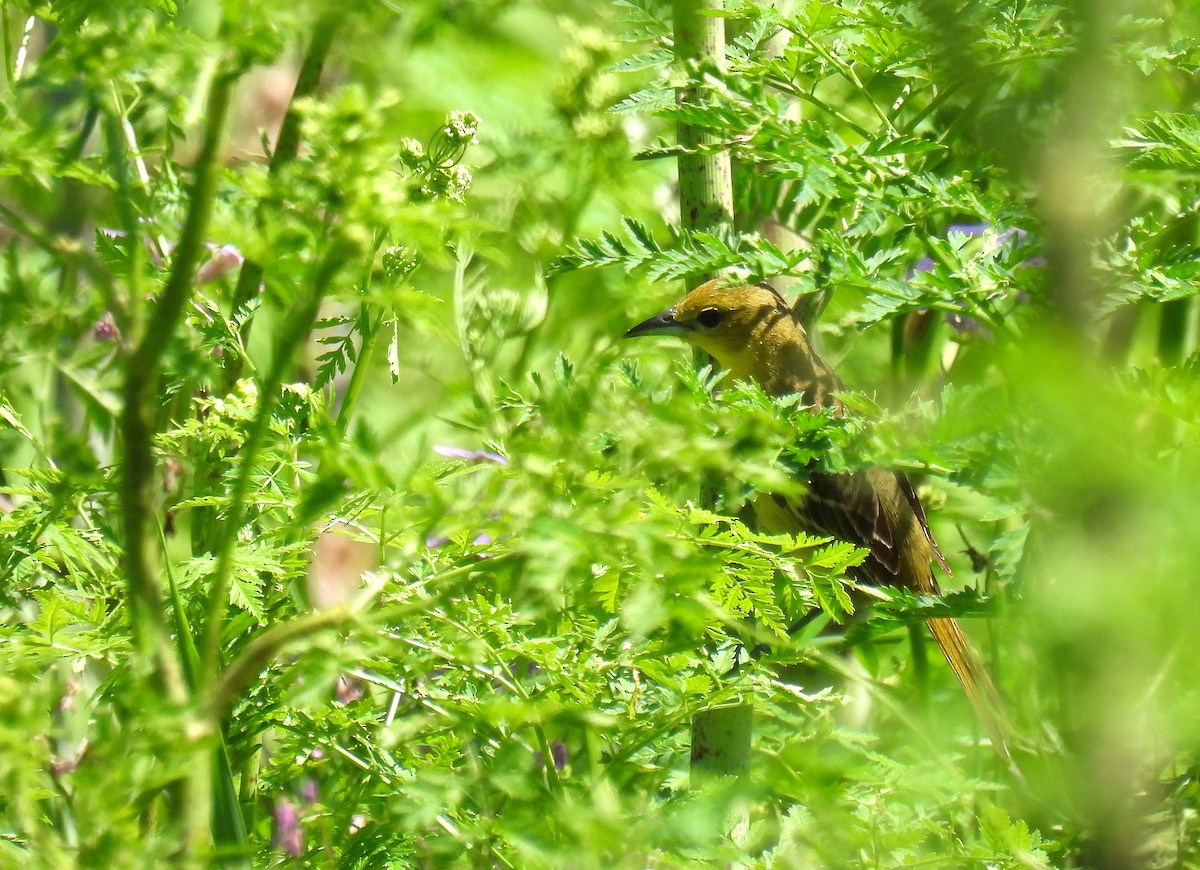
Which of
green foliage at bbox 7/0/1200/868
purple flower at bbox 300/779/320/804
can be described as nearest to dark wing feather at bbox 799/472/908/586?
green foliage at bbox 7/0/1200/868

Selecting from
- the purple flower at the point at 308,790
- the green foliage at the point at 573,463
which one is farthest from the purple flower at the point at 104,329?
the purple flower at the point at 308,790

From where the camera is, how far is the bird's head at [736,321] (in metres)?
3.04

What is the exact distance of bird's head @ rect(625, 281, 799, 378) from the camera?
3.04 meters

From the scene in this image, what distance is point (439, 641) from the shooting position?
4.81 feet

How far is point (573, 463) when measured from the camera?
1105mm

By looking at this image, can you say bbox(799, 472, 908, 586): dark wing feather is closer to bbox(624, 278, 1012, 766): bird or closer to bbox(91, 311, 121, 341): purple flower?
bbox(624, 278, 1012, 766): bird

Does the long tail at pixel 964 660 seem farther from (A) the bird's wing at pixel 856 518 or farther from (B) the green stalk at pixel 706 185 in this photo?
(B) the green stalk at pixel 706 185

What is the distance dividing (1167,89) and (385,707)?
6.38 feet

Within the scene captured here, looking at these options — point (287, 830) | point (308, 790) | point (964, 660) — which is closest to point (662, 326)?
point (964, 660)

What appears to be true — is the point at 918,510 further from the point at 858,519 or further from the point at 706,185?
the point at 706,185

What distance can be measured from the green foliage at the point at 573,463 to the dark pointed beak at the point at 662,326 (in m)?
0.11

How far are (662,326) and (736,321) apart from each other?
46cm

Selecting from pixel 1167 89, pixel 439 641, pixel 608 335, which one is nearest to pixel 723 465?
pixel 439 641

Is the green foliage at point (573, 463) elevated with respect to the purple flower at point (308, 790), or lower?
elevated
